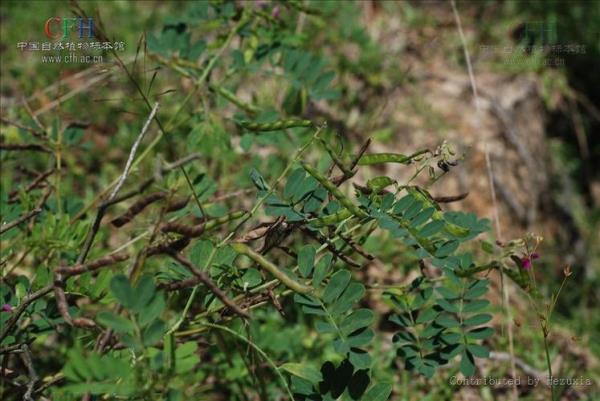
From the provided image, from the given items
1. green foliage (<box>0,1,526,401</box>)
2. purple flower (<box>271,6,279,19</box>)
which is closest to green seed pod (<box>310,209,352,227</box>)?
green foliage (<box>0,1,526,401</box>)

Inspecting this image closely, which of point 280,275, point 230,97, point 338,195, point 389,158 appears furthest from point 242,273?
point 230,97

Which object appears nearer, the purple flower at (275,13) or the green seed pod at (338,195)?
the green seed pod at (338,195)

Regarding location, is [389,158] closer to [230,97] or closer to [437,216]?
[437,216]

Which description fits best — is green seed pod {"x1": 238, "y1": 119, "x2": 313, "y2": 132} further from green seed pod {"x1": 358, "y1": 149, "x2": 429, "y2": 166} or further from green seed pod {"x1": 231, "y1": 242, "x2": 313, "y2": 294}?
green seed pod {"x1": 231, "y1": 242, "x2": 313, "y2": 294}

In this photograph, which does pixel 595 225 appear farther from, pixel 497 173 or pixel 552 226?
pixel 497 173

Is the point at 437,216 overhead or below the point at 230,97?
below

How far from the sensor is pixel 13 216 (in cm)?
181

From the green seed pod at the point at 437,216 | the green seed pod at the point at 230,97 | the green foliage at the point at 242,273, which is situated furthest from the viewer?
the green seed pod at the point at 230,97

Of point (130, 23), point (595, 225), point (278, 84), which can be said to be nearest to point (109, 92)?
point (130, 23)

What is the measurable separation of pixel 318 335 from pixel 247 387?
1.14ft

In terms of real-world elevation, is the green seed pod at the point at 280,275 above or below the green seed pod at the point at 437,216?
below

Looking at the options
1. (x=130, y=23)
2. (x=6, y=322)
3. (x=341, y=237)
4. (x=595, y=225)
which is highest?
(x=130, y=23)

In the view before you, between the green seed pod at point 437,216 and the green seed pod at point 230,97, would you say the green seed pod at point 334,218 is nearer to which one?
the green seed pod at point 437,216

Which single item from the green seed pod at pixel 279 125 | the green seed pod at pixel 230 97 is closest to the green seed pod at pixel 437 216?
the green seed pod at pixel 279 125
